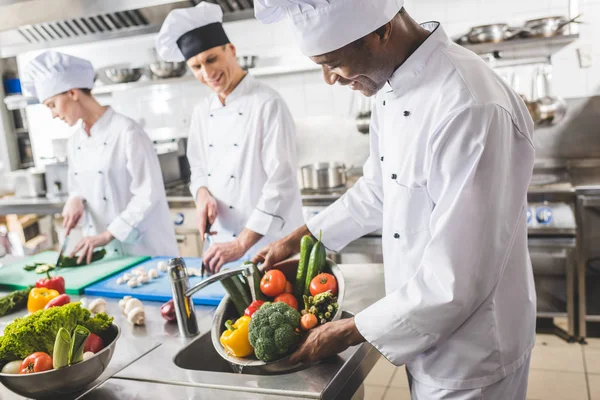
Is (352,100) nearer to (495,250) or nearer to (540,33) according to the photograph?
(540,33)

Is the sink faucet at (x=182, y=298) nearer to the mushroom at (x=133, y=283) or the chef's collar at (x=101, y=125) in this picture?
the mushroom at (x=133, y=283)

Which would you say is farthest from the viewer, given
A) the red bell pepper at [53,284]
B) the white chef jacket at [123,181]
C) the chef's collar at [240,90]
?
the white chef jacket at [123,181]

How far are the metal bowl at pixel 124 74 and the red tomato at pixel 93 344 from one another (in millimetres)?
3600

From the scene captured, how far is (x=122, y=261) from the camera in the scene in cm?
241

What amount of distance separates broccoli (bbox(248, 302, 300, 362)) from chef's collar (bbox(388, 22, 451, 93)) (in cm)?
62

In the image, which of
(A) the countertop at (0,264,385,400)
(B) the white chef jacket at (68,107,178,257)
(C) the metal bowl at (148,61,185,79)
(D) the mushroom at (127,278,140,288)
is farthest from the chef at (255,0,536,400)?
(C) the metal bowl at (148,61,185,79)

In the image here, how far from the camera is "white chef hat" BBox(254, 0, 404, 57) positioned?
1181 mm

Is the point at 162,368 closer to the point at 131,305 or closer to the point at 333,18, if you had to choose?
the point at 131,305

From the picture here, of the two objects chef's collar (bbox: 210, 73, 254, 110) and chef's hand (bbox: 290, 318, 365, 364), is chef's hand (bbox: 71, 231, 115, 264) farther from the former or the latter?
chef's hand (bbox: 290, 318, 365, 364)

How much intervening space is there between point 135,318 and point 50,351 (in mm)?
418

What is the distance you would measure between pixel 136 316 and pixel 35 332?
45cm

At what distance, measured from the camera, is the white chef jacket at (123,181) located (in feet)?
9.38

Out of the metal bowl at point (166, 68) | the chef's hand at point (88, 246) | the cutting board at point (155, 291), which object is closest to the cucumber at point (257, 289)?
the cutting board at point (155, 291)

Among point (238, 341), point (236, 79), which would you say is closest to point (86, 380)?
point (238, 341)
